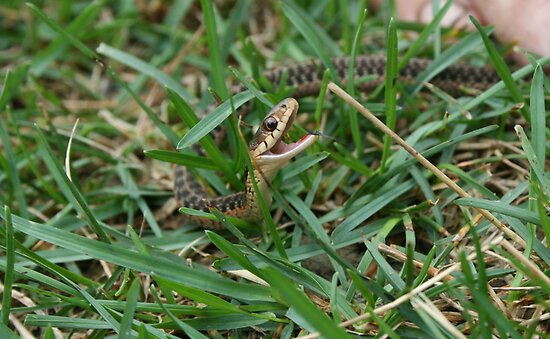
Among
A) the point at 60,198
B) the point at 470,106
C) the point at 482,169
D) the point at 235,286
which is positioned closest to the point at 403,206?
the point at 482,169

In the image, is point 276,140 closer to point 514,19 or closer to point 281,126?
point 281,126

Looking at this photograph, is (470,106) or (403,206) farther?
(470,106)

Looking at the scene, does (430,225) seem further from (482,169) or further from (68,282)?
(68,282)

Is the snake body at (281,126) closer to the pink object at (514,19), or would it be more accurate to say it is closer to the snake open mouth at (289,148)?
the snake open mouth at (289,148)

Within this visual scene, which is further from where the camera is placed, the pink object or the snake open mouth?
the pink object

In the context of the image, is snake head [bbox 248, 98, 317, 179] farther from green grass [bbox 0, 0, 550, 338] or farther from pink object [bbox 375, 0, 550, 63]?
pink object [bbox 375, 0, 550, 63]

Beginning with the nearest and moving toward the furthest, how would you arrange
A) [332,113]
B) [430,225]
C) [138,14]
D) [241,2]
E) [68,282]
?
[68,282] → [430,225] → [332,113] → [241,2] → [138,14]

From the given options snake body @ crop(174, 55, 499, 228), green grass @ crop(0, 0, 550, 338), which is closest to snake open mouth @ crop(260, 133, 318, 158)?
snake body @ crop(174, 55, 499, 228)

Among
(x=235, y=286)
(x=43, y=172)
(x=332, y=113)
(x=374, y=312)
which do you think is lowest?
(x=43, y=172)
